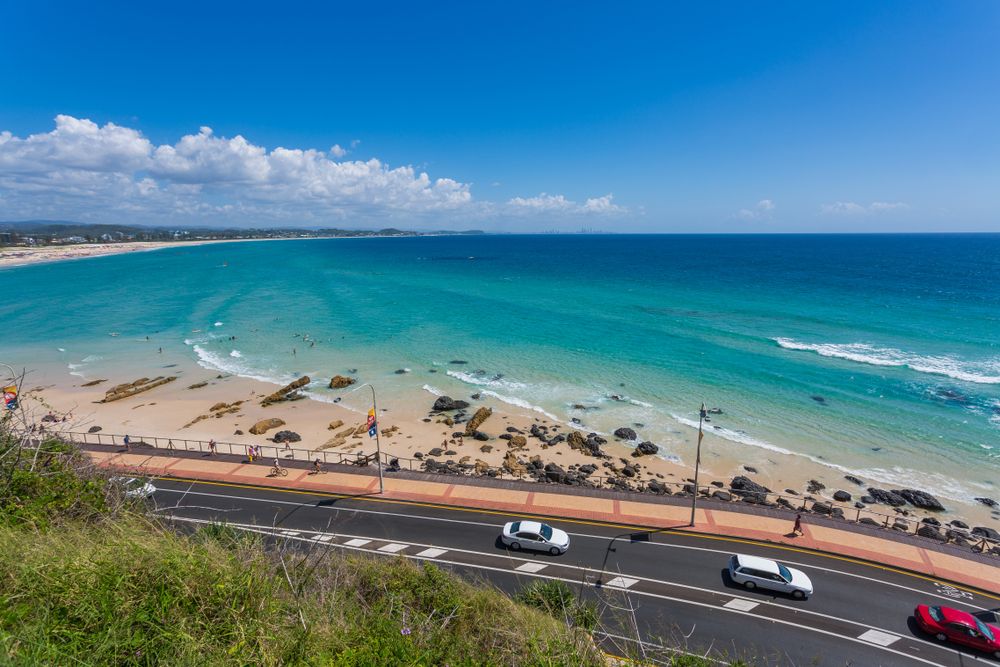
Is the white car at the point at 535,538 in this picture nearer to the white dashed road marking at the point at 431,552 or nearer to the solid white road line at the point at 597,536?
the solid white road line at the point at 597,536

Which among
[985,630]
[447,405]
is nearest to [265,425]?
[447,405]

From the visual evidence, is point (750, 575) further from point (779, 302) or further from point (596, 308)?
point (779, 302)

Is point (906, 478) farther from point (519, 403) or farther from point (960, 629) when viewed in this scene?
point (519, 403)

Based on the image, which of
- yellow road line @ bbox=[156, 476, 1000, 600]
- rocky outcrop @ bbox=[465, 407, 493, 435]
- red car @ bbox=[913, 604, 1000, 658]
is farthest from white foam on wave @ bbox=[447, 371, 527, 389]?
red car @ bbox=[913, 604, 1000, 658]

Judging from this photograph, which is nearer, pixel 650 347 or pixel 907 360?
pixel 907 360

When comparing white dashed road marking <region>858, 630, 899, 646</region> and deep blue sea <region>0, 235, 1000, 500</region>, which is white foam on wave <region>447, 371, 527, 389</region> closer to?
deep blue sea <region>0, 235, 1000, 500</region>

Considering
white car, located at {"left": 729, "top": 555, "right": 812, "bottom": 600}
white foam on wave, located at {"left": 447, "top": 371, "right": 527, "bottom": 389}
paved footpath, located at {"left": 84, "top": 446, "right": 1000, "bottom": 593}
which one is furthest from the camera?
white foam on wave, located at {"left": 447, "top": 371, "right": 527, "bottom": 389}
